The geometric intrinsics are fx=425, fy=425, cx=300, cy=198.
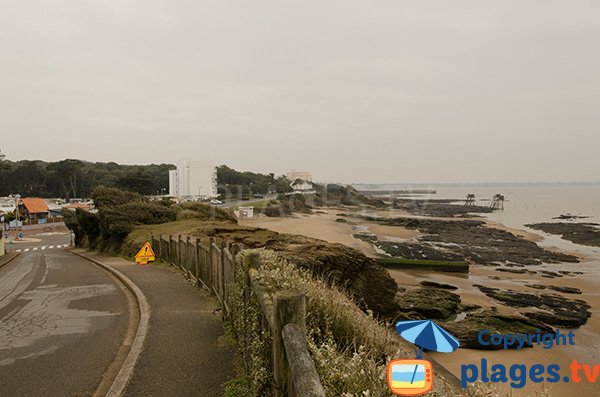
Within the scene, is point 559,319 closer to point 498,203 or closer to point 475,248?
point 475,248

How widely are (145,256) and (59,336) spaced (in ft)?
39.3

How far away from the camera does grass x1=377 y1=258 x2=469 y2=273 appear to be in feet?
92.9

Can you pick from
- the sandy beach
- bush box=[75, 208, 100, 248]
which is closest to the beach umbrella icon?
the sandy beach

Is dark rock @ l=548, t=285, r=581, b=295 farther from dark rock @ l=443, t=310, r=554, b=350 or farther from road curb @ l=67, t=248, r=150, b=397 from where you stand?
road curb @ l=67, t=248, r=150, b=397

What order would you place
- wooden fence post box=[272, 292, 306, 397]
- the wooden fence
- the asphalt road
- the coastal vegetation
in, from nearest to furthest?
1. the wooden fence
2. wooden fence post box=[272, 292, 306, 397]
3. the asphalt road
4. the coastal vegetation

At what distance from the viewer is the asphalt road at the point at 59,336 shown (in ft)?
19.1

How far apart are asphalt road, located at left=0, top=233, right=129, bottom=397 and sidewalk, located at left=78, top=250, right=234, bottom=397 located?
24.9 inches

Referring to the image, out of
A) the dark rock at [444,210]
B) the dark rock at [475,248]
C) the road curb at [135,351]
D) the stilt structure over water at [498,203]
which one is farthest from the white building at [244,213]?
the stilt structure over water at [498,203]

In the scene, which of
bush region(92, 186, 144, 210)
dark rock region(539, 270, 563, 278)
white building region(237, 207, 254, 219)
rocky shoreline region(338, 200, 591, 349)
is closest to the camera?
rocky shoreline region(338, 200, 591, 349)

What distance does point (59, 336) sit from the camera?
799cm

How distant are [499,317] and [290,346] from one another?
1598 cm

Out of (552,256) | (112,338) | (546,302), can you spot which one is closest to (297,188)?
(552,256)

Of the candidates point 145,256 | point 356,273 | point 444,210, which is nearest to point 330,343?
point 356,273

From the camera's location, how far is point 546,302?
2012 cm
